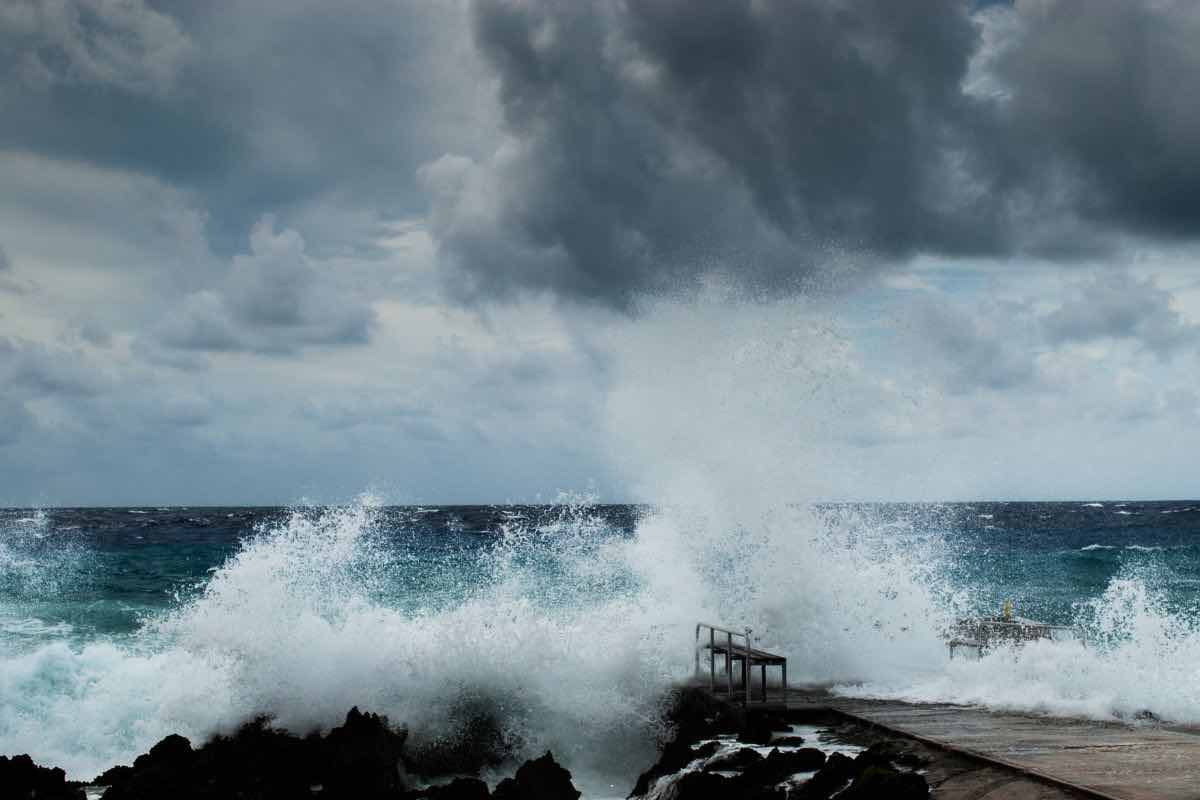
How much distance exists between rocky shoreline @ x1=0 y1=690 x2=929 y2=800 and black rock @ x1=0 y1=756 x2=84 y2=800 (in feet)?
0.04

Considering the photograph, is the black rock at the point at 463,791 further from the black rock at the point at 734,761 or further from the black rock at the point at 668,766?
the black rock at the point at 734,761

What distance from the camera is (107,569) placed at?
43.2 meters

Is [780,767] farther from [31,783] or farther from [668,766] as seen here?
[31,783]

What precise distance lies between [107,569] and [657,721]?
1379 inches

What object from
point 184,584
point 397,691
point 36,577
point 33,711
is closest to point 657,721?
point 397,691

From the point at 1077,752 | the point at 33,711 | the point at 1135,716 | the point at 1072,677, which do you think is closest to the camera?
the point at 1077,752

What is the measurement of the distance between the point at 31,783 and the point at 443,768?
5410mm

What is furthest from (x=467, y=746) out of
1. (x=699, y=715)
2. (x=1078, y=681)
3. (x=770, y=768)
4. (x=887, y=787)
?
(x=1078, y=681)

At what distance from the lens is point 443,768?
1530 centimetres

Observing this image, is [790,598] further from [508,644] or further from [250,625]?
[250,625]

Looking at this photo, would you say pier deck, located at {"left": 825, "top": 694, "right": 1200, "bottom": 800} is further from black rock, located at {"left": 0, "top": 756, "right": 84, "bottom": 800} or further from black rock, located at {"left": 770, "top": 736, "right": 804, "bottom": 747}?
black rock, located at {"left": 0, "top": 756, "right": 84, "bottom": 800}

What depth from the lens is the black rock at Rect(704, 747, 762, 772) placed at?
11.8 metres

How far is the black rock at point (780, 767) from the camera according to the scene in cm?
1090

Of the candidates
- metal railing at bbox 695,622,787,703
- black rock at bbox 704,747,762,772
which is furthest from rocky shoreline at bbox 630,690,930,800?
metal railing at bbox 695,622,787,703
